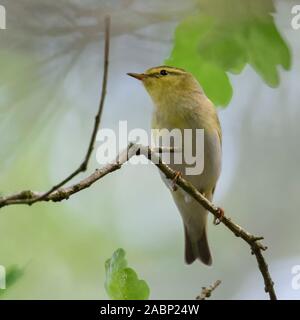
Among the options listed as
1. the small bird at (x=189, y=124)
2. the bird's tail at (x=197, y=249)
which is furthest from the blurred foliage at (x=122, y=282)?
the bird's tail at (x=197, y=249)

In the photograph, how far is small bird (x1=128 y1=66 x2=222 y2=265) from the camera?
13.0ft

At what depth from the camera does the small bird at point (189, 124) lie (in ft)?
13.0

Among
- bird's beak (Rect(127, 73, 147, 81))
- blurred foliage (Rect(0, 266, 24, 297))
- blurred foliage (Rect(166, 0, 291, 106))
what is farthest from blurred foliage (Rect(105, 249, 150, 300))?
bird's beak (Rect(127, 73, 147, 81))

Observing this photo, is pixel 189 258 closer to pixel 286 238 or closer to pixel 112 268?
pixel 286 238

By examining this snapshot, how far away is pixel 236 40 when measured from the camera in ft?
6.18

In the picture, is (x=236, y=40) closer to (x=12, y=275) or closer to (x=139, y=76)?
(x=12, y=275)

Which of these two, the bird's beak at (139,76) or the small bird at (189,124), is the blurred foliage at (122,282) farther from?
the bird's beak at (139,76)

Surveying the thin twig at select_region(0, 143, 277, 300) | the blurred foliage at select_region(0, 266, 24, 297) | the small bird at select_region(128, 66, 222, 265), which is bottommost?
the blurred foliage at select_region(0, 266, 24, 297)

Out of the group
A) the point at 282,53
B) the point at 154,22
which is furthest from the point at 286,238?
the point at 282,53

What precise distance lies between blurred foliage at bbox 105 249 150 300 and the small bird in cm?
193

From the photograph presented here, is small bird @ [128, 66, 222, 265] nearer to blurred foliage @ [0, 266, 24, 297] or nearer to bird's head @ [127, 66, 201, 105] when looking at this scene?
bird's head @ [127, 66, 201, 105]

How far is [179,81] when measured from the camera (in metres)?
4.31

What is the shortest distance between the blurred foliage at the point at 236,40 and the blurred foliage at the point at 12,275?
35.2 inches
